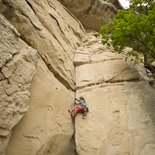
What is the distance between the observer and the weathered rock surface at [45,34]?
12133mm

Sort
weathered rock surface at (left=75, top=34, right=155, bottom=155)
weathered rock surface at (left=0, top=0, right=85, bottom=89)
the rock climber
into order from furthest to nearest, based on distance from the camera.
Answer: weathered rock surface at (left=0, top=0, right=85, bottom=89) → the rock climber → weathered rock surface at (left=75, top=34, right=155, bottom=155)

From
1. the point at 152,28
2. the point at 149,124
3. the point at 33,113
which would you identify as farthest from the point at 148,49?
the point at 33,113

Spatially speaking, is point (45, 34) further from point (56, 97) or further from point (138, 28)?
point (138, 28)

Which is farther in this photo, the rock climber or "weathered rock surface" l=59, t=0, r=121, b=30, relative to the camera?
"weathered rock surface" l=59, t=0, r=121, b=30

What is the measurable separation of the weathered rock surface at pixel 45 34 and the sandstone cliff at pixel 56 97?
5 centimetres

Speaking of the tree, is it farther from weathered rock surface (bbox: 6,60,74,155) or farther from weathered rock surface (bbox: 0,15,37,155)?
weathered rock surface (bbox: 0,15,37,155)

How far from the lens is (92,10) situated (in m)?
23.3

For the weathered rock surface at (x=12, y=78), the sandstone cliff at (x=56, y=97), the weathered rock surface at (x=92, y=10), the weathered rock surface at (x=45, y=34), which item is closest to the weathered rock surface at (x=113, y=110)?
the sandstone cliff at (x=56, y=97)

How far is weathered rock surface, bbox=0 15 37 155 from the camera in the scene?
329 inches

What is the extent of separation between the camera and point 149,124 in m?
11.2

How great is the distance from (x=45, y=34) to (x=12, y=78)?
508cm

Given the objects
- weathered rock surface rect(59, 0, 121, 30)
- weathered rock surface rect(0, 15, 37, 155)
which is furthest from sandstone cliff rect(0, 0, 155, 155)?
weathered rock surface rect(59, 0, 121, 30)

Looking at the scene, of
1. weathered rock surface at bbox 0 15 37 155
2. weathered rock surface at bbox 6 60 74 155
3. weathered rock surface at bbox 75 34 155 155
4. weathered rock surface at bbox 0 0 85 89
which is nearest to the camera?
weathered rock surface at bbox 0 15 37 155

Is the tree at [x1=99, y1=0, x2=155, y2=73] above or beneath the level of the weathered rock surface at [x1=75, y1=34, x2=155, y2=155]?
above
